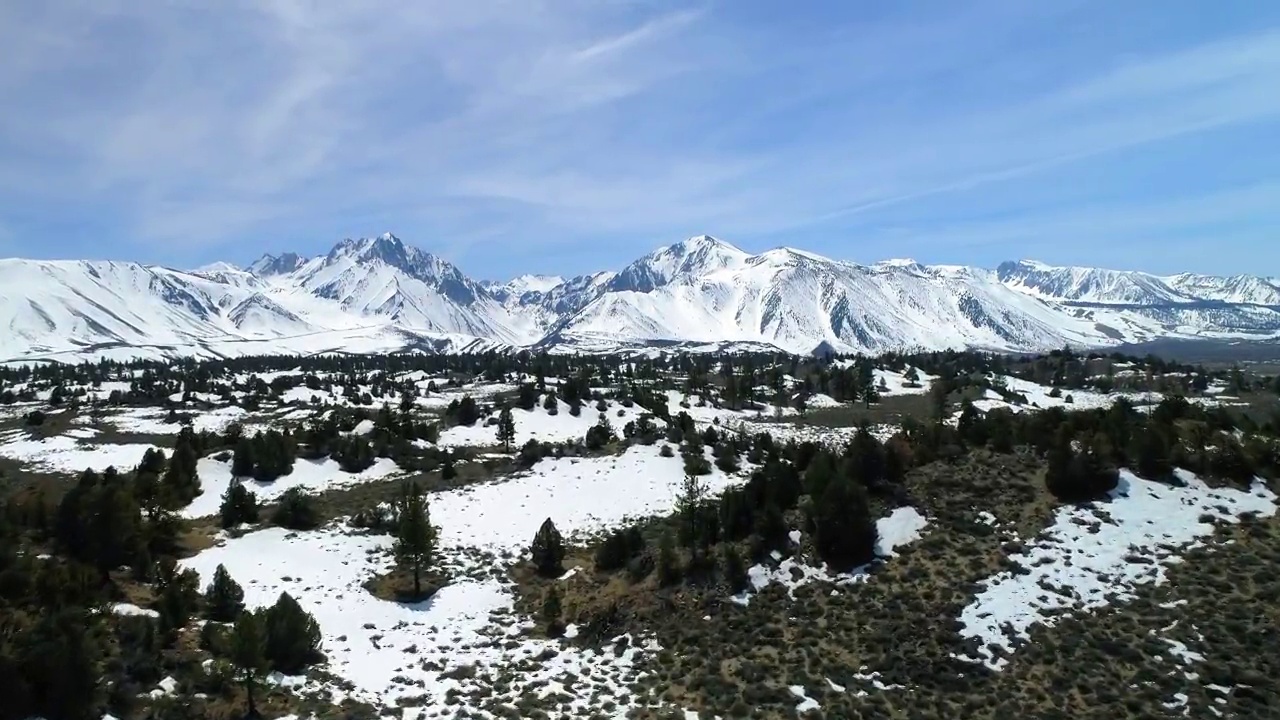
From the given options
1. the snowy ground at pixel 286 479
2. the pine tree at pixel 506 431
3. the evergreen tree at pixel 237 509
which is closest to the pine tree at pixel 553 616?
the evergreen tree at pixel 237 509

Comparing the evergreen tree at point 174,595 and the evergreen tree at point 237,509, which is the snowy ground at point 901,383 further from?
the evergreen tree at point 174,595

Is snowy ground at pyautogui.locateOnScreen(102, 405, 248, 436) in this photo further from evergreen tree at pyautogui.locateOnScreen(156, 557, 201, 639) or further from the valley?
evergreen tree at pyautogui.locateOnScreen(156, 557, 201, 639)

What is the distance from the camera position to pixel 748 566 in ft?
102

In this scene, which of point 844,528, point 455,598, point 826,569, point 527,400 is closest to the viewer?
point 826,569

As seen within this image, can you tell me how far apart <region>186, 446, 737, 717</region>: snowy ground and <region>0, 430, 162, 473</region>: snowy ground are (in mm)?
36882

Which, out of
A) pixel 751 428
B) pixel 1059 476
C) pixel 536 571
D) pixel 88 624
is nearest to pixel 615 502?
pixel 536 571

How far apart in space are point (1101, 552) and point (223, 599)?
34.7 metres

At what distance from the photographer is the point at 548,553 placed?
36.0m

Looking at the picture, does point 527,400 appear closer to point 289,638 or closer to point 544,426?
point 544,426

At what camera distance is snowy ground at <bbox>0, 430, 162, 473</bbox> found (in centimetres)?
6762

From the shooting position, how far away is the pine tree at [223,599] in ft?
90.9

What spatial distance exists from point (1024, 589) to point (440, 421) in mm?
82049

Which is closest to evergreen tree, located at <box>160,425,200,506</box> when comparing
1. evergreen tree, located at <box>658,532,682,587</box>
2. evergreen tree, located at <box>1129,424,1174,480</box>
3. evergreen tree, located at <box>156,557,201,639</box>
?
evergreen tree, located at <box>156,557,201,639</box>

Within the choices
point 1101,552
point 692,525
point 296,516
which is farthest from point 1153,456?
point 296,516
